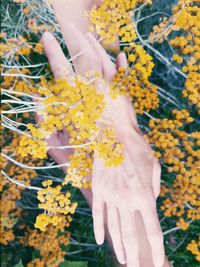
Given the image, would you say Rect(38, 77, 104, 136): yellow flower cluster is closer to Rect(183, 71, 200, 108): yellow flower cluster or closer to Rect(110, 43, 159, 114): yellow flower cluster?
Rect(110, 43, 159, 114): yellow flower cluster

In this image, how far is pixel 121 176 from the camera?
1.13 m

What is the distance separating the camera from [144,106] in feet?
3.90

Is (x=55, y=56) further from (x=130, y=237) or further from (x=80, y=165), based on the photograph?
(x=130, y=237)

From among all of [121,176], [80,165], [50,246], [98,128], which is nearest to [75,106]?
[98,128]

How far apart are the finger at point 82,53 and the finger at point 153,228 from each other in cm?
43

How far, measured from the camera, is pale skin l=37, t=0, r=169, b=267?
1107mm

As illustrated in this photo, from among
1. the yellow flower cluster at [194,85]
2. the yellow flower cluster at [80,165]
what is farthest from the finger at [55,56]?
the yellow flower cluster at [194,85]

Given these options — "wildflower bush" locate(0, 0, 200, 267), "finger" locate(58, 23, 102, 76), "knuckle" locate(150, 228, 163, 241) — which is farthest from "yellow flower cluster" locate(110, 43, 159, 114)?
"knuckle" locate(150, 228, 163, 241)

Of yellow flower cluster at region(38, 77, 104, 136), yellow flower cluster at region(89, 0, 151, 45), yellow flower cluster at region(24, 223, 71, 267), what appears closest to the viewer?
yellow flower cluster at region(38, 77, 104, 136)

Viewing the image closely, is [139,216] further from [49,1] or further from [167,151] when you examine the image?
[49,1]

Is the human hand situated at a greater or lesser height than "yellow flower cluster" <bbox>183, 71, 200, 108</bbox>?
lesser

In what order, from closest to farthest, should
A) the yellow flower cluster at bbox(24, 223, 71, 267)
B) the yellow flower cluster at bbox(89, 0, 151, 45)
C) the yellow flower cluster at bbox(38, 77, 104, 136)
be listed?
1. the yellow flower cluster at bbox(38, 77, 104, 136)
2. the yellow flower cluster at bbox(89, 0, 151, 45)
3. the yellow flower cluster at bbox(24, 223, 71, 267)

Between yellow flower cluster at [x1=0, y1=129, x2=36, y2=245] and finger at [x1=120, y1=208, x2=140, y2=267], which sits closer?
finger at [x1=120, y1=208, x2=140, y2=267]

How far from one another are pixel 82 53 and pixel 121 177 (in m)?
0.40
